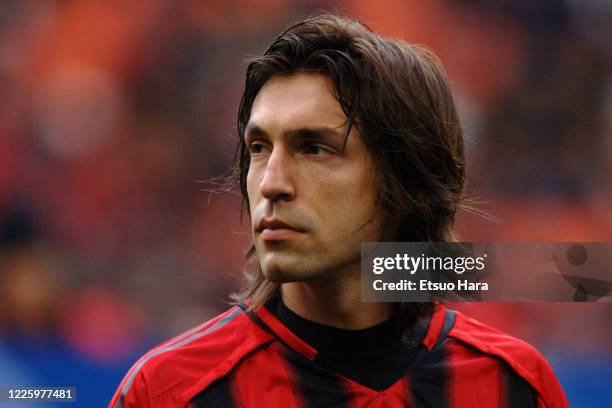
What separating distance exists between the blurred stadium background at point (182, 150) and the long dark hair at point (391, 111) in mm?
2154

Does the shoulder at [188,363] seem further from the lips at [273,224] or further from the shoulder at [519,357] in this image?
the shoulder at [519,357]

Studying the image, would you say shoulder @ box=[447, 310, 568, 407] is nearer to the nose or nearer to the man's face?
the man's face

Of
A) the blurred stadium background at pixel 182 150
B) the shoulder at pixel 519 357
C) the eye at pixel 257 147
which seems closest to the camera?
the eye at pixel 257 147

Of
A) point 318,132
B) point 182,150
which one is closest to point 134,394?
point 318,132

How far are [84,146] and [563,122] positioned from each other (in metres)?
2.48

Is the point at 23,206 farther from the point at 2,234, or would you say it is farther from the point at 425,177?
the point at 425,177

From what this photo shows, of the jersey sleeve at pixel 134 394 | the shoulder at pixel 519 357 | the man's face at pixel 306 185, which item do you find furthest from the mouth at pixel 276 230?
the shoulder at pixel 519 357

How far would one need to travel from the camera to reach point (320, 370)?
185 cm

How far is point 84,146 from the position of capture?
15.0ft

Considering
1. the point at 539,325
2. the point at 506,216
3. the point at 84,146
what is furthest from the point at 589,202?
the point at 84,146

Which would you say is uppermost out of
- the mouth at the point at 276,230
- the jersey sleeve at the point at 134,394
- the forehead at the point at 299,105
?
the forehead at the point at 299,105

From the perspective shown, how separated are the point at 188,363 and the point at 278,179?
0.42m

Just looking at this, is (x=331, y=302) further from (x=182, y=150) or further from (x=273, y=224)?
(x=182, y=150)

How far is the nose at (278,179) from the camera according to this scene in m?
1.73
